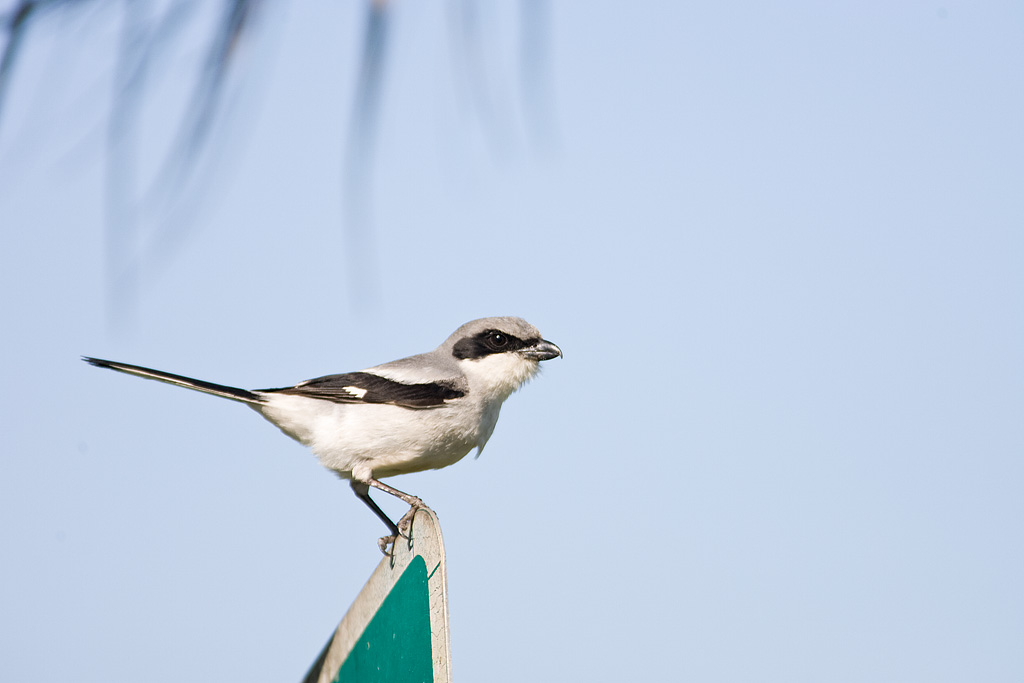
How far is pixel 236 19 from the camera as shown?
1090 mm

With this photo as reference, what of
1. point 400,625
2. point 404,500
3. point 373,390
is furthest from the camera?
point 373,390

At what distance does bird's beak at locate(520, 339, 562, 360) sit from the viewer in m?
4.64

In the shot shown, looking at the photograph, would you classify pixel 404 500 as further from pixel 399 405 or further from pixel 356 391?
pixel 356 391

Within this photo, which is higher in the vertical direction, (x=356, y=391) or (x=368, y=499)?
(x=356, y=391)

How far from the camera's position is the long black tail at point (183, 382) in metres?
3.92

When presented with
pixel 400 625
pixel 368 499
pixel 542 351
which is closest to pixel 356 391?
pixel 368 499

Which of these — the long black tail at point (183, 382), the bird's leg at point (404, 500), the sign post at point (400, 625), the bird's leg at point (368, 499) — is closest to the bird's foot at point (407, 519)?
the bird's leg at point (404, 500)

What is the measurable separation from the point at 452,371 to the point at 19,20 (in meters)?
3.30

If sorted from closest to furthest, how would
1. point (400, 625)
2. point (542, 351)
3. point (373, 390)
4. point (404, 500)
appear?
point (400, 625), point (404, 500), point (373, 390), point (542, 351)

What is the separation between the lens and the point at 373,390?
166 inches

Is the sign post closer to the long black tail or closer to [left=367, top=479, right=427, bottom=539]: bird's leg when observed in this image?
[left=367, top=479, right=427, bottom=539]: bird's leg

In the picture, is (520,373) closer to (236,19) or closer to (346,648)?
(346,648)

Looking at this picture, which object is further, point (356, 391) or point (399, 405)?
point (356, 391)

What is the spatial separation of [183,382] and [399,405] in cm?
95
